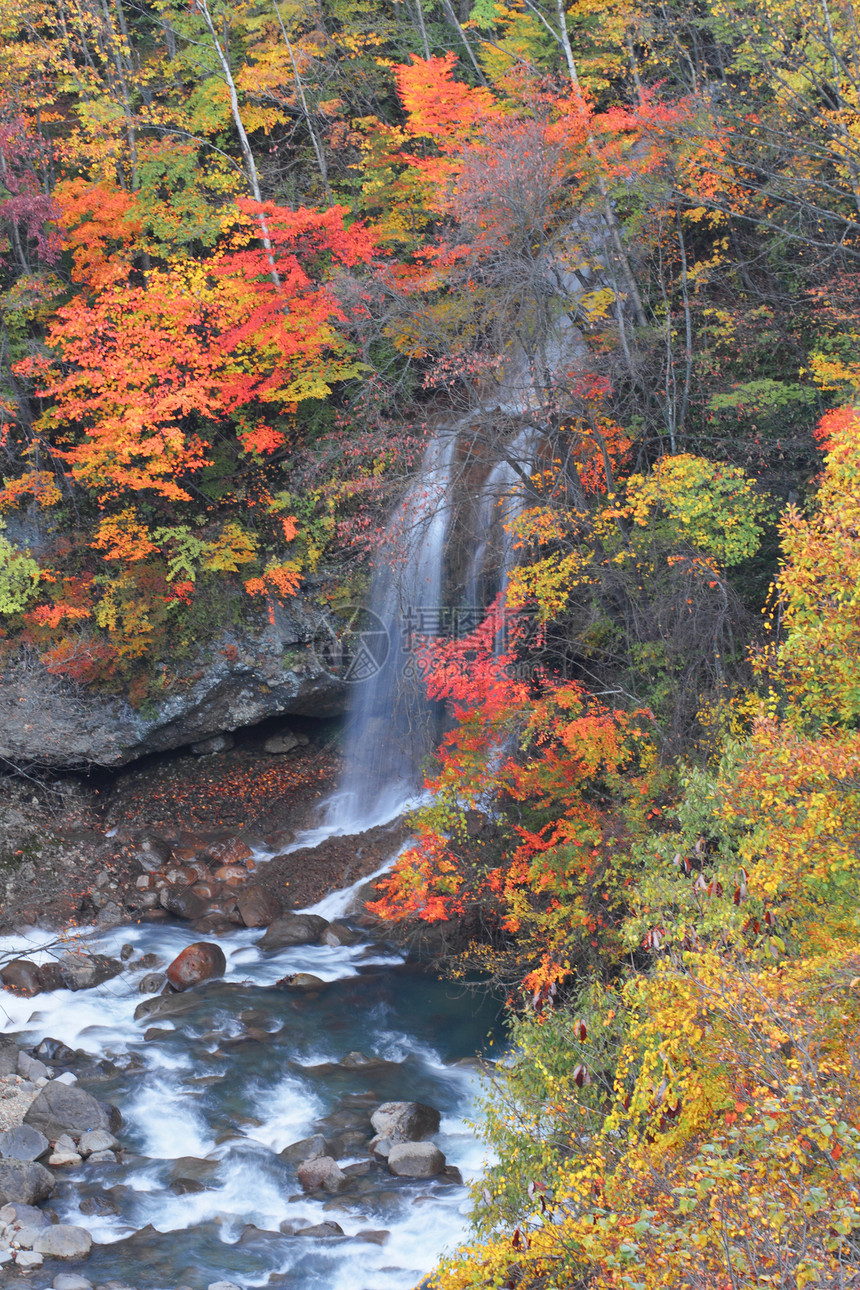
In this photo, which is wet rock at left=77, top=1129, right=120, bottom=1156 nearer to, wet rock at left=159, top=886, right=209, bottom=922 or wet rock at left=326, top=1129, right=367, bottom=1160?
wet rock at left=326, top=1129, right=367, bottom=1160

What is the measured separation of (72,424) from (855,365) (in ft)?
44.9

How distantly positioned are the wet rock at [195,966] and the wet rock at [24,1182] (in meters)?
3.81

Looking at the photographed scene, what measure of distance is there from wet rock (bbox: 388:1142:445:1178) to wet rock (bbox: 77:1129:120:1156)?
303 cm

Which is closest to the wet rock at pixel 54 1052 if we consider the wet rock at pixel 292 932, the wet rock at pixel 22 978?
the wet rock at pixel 22 978

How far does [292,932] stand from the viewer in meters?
13.7

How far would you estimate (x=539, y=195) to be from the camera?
11.5 metres

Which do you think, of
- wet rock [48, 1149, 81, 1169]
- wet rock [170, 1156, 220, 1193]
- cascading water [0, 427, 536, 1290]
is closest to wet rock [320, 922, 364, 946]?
cascading water [0, 427, 536, 1290]

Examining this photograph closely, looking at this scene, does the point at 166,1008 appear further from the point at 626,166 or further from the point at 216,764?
the point at 626,166

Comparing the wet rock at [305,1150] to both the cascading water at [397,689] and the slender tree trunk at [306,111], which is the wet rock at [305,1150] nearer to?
the cascading water at [397,689]

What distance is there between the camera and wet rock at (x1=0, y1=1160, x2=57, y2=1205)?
8367 mm

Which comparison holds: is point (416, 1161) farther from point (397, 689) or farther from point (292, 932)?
point (397, 689)

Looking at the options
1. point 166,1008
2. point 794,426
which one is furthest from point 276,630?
point 794,426

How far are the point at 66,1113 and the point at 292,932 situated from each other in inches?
178

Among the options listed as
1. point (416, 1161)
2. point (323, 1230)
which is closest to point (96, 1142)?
point (323, 1230)
